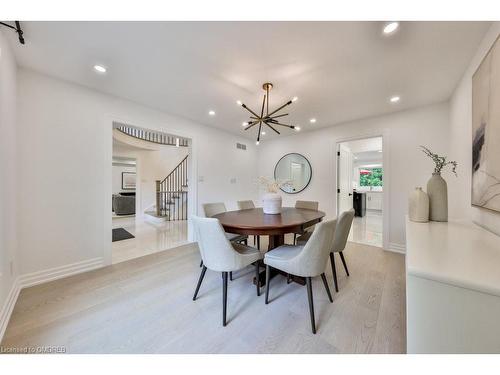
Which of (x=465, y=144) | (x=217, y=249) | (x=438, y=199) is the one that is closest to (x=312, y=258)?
(x=217, y=249)

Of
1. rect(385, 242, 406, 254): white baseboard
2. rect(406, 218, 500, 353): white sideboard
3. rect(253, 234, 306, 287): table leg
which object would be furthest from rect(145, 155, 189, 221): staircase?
rect(406, 218, 500, 353): white sideboard

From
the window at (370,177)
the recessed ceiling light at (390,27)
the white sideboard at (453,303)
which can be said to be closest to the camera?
the white sideboard at (453,303)

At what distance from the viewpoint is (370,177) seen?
315 inches

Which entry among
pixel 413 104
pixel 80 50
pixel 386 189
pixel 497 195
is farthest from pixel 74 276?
pixel 413 104

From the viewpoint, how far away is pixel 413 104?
2758mm

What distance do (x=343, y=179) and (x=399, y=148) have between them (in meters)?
1.16

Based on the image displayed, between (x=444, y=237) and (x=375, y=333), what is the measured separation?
84cm

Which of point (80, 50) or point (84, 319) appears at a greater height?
point (80, 50)

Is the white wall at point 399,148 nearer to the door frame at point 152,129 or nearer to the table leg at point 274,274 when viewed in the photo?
the table leg at point 274,274

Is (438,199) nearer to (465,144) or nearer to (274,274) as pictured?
(465,144)

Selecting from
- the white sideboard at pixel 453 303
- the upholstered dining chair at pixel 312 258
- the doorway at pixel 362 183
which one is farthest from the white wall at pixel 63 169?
the doorway at pixel 362 183

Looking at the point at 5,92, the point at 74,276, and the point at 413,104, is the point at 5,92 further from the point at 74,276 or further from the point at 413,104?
the point at 413,104

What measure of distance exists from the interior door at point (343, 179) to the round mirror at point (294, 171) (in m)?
0.61

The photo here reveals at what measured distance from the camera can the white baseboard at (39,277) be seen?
1441 mm
